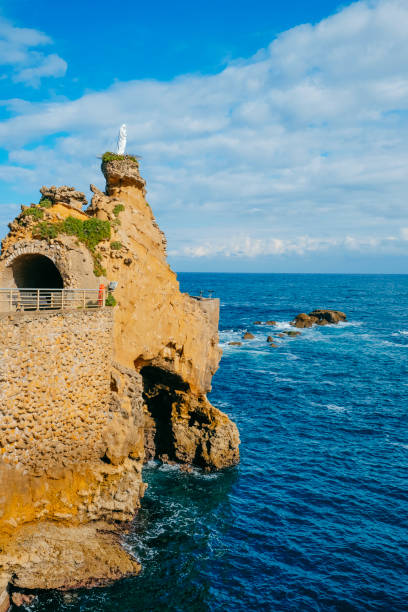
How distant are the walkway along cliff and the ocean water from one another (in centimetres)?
190

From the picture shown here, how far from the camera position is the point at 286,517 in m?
27.9

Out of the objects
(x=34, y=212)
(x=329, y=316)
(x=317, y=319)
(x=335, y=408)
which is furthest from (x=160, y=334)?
(x=329, y=316)

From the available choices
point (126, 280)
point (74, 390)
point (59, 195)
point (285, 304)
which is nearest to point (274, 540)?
point (74, 390)

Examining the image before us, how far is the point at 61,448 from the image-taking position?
21547 millimetres

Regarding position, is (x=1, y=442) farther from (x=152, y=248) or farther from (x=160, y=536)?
(x=152, y=248)

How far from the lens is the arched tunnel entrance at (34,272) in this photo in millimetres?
26531

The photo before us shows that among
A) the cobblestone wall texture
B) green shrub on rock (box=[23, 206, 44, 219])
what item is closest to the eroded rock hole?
the cobblestone wall texture

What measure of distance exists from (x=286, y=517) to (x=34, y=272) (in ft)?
76.9

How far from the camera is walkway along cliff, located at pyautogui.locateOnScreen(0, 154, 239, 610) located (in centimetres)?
1988

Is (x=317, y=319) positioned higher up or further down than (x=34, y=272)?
further down

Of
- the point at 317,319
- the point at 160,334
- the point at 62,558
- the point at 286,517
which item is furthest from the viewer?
the point at 317,319

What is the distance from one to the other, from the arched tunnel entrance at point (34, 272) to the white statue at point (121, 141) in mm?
10622

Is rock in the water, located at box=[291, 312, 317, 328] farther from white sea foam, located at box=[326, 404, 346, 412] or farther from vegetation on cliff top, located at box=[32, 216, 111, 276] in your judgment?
vegetation on cliff top, located at box=[32, 216, 111, 276]

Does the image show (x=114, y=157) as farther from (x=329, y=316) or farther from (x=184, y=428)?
(x=329, y=316)
